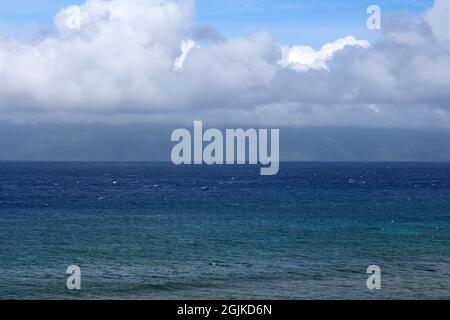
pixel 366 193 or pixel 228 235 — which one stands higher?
pixel 366 193

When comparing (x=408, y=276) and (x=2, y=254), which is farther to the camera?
(x=2, y=254)

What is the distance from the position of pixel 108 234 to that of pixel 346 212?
156 ft

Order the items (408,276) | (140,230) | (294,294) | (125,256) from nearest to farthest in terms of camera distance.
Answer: (294,294)
(408,276)
(125,256)
(140,230)

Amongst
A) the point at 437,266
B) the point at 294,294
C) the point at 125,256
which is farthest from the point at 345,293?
the point at 125,256

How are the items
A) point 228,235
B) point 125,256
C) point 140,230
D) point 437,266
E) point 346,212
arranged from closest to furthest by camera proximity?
point 437,266 < point 125,256 < point 228,235 < point 140,230 < point 346,212

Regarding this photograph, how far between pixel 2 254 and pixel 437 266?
46.1 m

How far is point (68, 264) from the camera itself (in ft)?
197

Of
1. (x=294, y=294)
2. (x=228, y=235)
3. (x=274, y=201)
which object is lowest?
(x=294, y=294)

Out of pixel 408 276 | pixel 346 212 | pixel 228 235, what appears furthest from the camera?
pixel 346 212

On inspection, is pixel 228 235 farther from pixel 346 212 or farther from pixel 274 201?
pixel 274 201

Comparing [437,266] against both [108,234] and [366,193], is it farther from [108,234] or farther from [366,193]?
[366,193]

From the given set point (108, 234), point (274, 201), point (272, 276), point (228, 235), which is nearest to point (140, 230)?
point (108, 234)

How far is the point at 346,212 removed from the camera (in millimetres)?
108812

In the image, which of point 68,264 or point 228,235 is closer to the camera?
point 68,264
